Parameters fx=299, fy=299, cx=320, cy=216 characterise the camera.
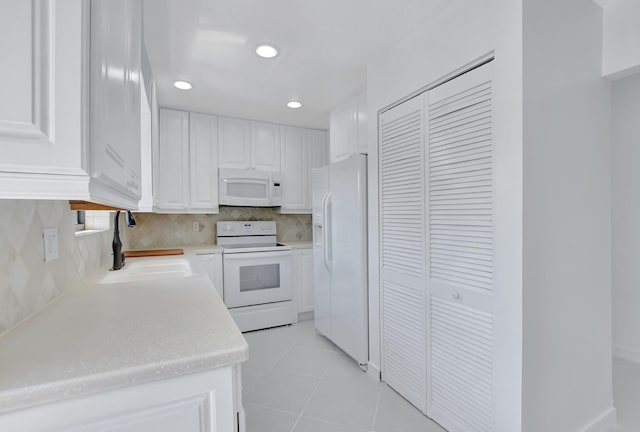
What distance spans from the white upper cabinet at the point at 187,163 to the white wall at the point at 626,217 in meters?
3.64

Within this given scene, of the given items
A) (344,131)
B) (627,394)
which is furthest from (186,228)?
(627,394)

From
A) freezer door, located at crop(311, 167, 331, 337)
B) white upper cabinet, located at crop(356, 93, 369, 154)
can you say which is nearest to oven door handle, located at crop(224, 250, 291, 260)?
freezer door, located at crop(311, 167, 331, 337)

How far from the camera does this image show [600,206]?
1.64 meters

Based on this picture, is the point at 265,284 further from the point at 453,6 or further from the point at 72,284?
the point at 453,6

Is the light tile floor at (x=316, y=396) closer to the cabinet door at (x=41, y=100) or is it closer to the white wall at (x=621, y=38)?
the cabinet door at (x=41, y=100)

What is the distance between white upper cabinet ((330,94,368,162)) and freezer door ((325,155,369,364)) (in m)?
0.25

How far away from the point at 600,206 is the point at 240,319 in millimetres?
3005

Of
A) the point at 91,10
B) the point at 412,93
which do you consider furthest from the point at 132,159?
the point at 412,93

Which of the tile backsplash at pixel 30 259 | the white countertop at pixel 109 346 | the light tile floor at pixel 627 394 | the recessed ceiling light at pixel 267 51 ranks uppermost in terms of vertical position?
the recessed ceiling light at pixel 267 51

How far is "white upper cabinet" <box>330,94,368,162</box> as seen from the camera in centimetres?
255

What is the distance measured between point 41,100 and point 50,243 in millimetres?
925

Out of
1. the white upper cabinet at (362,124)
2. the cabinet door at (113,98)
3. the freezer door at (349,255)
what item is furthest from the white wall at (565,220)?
the cabinet door at (113,98)

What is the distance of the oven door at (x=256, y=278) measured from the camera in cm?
309

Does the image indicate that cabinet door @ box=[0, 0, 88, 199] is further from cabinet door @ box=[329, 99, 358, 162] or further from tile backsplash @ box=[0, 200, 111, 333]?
cabinet door @ box=[329, 99, 358, 162]
